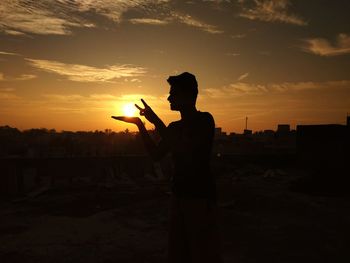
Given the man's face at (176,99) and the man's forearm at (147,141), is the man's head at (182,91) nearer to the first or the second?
the man's face at (176,99)

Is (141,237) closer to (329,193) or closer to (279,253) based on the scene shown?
(279,253)

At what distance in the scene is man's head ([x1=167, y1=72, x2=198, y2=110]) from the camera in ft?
8.64

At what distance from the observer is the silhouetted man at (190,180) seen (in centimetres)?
251

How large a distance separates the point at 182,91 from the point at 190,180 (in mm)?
626

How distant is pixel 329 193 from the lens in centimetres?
1195

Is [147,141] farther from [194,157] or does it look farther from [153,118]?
[194,157]

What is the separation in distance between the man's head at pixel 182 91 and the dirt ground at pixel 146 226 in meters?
3.56

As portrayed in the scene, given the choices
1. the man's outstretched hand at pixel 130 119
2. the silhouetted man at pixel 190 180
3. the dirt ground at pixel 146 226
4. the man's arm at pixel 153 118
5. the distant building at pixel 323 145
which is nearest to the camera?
the silhouetted man at pixel 190 180

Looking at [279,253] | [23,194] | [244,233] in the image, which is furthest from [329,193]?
[23,194]

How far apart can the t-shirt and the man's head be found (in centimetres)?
13

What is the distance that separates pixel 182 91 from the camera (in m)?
2.65

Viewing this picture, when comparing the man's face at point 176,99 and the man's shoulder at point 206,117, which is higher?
the man's face at point 176,99

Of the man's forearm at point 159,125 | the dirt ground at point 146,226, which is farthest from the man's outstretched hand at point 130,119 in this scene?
the dirt ground at point 146,226

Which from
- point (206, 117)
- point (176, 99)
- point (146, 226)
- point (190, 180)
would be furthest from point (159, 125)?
point (146, 226)
